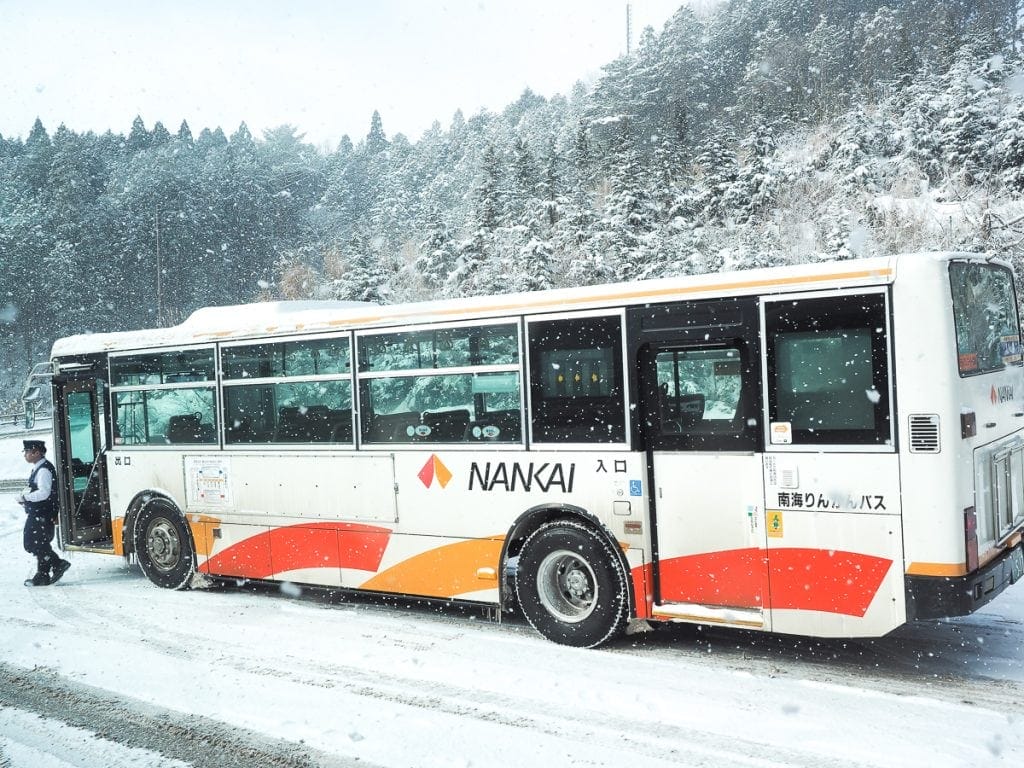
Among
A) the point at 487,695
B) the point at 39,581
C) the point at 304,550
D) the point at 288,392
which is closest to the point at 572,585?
the point at 487,695

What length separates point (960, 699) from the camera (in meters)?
5.55

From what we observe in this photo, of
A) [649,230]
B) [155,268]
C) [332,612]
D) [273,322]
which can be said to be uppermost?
[155,268]

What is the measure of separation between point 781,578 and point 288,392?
5591mm

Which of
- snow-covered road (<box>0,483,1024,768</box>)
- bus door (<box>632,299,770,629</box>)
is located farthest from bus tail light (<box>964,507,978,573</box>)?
bus door (<box>632,299,770,629</box>)

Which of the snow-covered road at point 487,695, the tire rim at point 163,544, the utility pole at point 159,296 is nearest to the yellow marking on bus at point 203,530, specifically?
the tire rim at point 163,544

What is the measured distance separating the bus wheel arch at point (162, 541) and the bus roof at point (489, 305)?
81.3 inches

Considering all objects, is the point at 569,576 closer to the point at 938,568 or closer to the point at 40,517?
the point at 938,568

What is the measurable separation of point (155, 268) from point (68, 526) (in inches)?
2334

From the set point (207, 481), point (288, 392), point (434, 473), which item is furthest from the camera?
point (207, 481)

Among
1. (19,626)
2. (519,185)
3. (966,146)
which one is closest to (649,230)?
(519,185)

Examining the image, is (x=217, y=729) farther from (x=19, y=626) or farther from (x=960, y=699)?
(x=960, y=699)

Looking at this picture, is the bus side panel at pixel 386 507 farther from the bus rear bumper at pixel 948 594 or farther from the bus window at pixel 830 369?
the bus rear bumper at pixel 948 594

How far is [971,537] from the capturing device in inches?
224

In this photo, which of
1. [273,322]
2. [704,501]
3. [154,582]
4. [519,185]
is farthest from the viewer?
[519,185]
